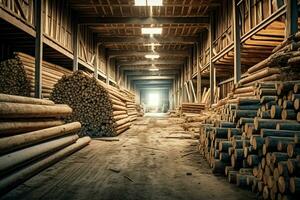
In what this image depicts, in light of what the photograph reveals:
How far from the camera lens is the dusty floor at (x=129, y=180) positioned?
3.79 m

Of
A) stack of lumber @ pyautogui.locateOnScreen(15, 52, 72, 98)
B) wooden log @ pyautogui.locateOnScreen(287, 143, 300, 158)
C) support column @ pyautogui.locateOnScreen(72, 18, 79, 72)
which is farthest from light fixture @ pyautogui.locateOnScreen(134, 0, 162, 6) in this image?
wooden log @ pyautogui.locateOnScreen(287, 143, 300, 158)

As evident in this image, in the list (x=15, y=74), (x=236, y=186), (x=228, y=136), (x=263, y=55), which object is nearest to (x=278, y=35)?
(x=263, y=55)

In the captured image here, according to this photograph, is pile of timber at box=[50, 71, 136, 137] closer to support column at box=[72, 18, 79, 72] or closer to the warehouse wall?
the warehouse wall

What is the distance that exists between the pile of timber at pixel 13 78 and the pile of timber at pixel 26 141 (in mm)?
4177

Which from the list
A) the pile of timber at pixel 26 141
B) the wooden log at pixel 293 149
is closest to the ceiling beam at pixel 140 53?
the pile of timber at pixel 26 141

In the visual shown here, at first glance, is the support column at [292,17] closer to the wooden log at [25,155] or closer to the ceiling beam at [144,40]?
the wooden log at [25,155]

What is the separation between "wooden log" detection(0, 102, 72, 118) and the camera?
4.53 m

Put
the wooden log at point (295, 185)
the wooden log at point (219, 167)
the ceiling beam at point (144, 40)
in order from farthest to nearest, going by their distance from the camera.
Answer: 1. the ceiling beam at point (144, 40)
2. the wooden log at point (219, 167)
3. the wooden log at point (295, 185)

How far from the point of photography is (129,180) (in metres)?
4.54

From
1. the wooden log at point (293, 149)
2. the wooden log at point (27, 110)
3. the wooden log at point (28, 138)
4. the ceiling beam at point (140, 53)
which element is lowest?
the wooden log at point (28, 138)

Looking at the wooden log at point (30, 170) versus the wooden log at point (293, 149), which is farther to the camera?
the wooden log at point (30, 170)

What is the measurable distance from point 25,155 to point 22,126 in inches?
31.0

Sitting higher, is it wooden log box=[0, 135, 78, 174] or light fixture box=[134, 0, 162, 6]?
light fixture box=[134, 0, 162, 6]

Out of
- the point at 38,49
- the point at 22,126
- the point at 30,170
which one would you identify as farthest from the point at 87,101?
the point at 30,170
